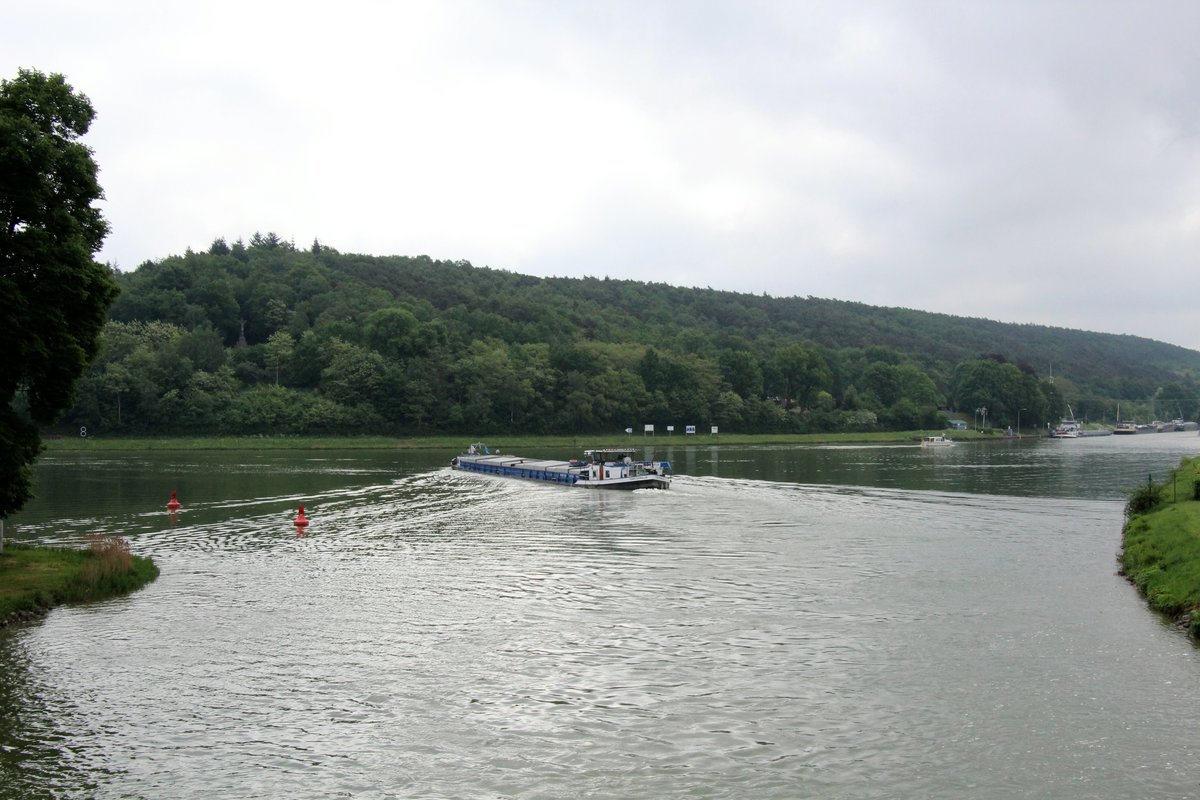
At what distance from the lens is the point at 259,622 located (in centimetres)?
2502

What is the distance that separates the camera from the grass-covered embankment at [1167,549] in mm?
25438

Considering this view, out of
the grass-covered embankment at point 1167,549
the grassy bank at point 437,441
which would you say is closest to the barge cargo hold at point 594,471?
the grass-covered embankment at point 1167,549

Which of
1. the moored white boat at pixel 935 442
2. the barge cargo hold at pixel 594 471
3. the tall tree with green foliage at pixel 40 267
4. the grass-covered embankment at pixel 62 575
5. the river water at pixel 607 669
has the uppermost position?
the tall tree with green foliage at pixel 40 267

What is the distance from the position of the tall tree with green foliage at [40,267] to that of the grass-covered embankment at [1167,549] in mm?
31282

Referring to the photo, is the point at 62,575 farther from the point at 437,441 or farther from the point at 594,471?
the point at 437,441

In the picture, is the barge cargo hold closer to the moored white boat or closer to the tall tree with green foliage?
the tall tree with green foliage

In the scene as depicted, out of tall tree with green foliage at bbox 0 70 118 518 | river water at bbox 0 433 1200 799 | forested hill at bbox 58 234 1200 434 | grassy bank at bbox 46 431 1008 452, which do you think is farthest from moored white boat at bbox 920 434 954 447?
tall tree with green foliage at bbox 0 70 118 518

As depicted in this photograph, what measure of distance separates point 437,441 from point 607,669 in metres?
114

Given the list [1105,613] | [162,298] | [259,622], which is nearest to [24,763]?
[259,622]

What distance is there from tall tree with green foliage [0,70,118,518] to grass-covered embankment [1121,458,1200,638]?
31.3m

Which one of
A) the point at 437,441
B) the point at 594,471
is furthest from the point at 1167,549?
the point at 437,441

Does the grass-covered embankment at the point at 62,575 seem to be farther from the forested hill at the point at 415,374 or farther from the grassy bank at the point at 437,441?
the forested hill at the point at 415,374

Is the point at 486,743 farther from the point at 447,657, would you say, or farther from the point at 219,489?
the point at 219,489

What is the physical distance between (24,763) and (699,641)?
13.9 metres
